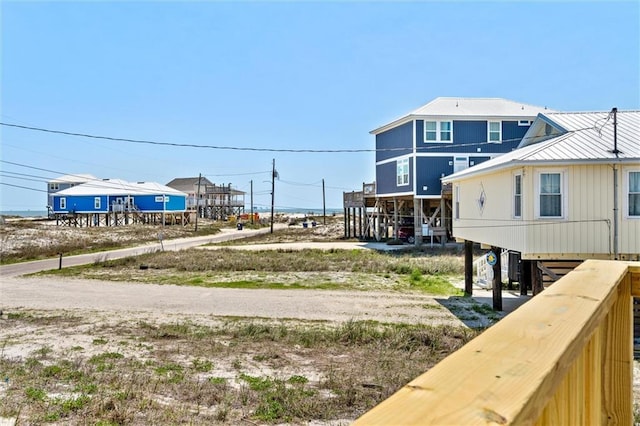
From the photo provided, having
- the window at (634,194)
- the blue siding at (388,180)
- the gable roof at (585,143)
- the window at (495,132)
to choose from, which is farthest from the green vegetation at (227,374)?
the window at (495,132)

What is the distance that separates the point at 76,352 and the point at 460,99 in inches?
1189

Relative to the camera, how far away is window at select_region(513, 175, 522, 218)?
13.9 m

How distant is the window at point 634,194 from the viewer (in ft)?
43.3

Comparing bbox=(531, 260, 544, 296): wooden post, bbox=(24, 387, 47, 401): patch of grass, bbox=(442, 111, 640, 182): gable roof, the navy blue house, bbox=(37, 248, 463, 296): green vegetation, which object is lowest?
bbox=(37, 248, 463, 296): green vegetation

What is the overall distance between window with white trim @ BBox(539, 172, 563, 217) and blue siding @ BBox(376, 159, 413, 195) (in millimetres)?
19846

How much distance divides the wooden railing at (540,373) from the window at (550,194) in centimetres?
1221

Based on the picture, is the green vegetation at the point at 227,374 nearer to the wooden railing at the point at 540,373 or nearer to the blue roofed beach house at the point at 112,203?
the wooden railing at the point at 540,373

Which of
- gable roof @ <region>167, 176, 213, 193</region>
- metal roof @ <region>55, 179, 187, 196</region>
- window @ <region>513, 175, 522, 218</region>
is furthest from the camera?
gable roof @ <region>167, 176, 213, 193</region>

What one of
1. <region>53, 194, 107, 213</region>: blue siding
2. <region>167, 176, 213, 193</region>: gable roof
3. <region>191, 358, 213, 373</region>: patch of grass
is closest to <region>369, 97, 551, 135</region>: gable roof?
<region>191, 358, 213, 373</region>: patch of grass

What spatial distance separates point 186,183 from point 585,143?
85711 millimetres

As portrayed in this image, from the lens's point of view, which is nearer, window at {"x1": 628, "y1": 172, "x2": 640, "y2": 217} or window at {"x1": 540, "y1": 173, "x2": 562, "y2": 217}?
window at {"x1": 628, "y1": 172, "x2": 640, "y2": 217}

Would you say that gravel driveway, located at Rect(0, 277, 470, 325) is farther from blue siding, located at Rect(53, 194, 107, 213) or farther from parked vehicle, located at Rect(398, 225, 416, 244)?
blue siding, located at Rect(53, 194, 107, 213)

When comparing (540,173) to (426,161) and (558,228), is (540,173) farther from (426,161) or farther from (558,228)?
(426,161)

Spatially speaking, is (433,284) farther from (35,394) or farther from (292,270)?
(35,394)
